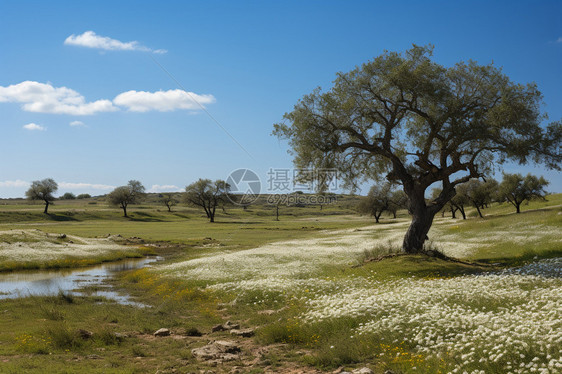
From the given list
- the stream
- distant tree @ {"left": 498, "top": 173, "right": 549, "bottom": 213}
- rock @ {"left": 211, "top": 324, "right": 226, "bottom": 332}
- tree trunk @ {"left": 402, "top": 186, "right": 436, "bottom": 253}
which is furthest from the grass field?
distant tree @ {"left": 498, "top": 173, "right": 549, "bottom": 213}

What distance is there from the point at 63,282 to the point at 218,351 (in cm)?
2283

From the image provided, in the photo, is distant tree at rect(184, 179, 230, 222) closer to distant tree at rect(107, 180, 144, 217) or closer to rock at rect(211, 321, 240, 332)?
distant tree at rect(107, 180, 144, 217)

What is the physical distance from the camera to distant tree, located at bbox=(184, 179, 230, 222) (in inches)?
5207

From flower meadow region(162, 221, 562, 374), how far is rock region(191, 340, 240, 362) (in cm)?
228

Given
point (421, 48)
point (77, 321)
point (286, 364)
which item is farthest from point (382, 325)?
point (421, 48)

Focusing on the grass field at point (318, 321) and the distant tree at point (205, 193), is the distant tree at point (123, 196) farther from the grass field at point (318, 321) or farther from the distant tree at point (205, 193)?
the grass field at point (318, 321)

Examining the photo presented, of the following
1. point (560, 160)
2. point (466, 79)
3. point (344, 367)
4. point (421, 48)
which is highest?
point (421, 48)

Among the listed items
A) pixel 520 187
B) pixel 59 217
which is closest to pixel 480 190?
pixel 520 187

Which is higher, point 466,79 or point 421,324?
point 466,79

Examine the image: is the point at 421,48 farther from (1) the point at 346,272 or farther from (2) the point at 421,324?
(2) the point at 421,324

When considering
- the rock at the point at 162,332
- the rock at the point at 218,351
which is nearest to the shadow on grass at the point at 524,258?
the rock at the point at 218,351

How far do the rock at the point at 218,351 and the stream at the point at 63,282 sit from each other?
33.5ft

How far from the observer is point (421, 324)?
40.5ft

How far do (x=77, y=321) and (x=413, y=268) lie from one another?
18859 millimetres
